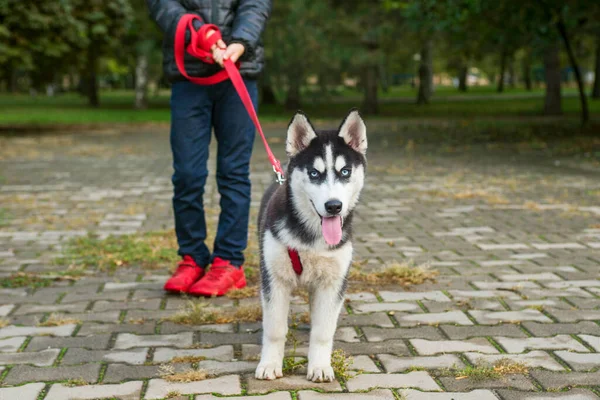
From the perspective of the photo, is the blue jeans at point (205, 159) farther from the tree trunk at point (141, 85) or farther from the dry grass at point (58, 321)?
the tree trunk at point (141, 85)

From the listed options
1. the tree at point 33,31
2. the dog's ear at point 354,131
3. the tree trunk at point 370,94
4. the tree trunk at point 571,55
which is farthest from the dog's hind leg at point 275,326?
the tree trunk at point 370,94

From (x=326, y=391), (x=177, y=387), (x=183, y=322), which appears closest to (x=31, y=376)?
(x=177, y=387)

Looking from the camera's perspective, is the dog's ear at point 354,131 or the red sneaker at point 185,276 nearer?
the dog's ear at point 354,131

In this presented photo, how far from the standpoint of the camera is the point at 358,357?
451 centimetres

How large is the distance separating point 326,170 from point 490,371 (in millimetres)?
1349

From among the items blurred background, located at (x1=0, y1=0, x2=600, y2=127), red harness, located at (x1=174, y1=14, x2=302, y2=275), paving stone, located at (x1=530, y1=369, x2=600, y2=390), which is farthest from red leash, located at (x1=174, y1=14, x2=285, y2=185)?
blurred background, located at (x1=0, y1=0, x2=600, y2=127)

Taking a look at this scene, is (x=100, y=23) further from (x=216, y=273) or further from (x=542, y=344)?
(x=542, y=344)

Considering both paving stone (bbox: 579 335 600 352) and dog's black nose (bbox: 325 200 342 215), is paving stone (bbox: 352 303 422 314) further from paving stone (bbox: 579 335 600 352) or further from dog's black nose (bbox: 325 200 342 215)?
dog's black nose (bbox: 325 200 342 215)

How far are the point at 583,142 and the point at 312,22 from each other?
15005 mm

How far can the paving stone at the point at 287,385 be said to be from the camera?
13.2ft

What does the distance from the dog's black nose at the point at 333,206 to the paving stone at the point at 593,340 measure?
183 centimetres

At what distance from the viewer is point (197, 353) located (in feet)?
15.2

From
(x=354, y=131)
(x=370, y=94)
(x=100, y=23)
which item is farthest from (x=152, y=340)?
(x=370, y=94)

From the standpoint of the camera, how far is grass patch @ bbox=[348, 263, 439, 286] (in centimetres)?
625
